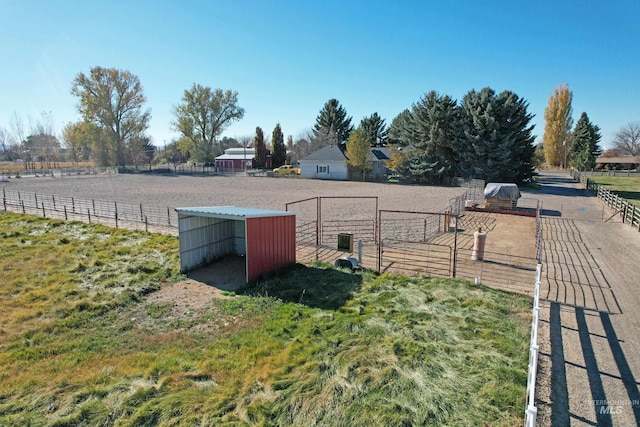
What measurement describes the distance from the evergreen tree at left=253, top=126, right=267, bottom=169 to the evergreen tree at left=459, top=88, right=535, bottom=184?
121 ft

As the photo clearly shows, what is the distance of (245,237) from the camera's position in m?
11.7

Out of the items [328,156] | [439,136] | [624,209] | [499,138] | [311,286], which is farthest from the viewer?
[328,156]

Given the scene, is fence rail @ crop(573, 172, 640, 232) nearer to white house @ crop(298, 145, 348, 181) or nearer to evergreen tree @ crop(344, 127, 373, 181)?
evergreen tree @ crop(344, 127, 373, 181)

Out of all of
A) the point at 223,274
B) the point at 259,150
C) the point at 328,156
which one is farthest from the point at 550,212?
the point at 259,150

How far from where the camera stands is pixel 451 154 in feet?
154

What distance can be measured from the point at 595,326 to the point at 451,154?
42.0 meters

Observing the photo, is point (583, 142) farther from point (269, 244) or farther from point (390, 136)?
point (269, 244)

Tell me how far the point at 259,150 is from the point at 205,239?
57.4 metres

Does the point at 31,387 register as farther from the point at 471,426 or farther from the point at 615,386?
the point at 615,386

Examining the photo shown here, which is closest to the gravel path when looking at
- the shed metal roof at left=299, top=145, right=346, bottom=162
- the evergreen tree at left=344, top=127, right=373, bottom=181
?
the evergreen tree at left=344, top=127, right=373, bottom=181

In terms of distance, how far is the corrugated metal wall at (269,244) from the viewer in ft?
35.6

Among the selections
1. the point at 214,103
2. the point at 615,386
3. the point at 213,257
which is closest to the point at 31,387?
the point at 213,257

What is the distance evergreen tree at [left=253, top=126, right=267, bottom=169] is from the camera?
222ft

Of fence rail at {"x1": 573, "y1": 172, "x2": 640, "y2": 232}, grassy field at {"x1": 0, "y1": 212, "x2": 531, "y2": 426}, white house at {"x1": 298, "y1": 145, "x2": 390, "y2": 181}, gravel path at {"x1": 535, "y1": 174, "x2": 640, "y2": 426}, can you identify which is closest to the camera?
grassy field at {"x1": 0, "y1": 212, "x2": 531, "y2": 426}
